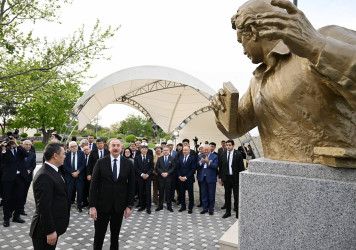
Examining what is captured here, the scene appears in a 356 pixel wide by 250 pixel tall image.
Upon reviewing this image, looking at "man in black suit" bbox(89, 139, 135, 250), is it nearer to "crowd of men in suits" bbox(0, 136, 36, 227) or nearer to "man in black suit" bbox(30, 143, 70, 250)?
"man in black suit" bbox(30, 143, 70, 250)

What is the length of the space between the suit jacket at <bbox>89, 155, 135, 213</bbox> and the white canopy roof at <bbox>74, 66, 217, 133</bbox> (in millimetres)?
6083

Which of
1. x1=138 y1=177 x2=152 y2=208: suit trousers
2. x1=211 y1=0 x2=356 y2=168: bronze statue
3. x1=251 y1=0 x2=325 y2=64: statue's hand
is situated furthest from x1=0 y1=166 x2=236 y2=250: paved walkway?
x1=251 y1=0 x2=325 y2=64: statue's hand

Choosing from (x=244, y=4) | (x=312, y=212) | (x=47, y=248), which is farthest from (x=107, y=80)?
(x=312, y=212)

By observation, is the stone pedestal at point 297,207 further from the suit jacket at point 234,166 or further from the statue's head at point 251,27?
the suit jacket at point 234,166

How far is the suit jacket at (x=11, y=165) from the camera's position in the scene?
6.10 m

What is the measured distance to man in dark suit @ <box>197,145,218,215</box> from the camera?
7339 millimetres

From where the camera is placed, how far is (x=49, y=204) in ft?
9.66

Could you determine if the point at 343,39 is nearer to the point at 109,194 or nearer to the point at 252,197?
the point at 252,197

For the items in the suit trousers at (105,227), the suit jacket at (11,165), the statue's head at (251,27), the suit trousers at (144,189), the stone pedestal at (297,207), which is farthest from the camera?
the suit trousers at (144,189)

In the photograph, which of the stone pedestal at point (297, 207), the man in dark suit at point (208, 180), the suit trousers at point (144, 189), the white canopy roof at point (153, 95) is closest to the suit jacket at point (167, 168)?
the suit trousers at point (144, 189)

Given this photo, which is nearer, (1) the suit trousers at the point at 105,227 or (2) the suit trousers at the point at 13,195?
(1) the suit trousers at the point at 105,227

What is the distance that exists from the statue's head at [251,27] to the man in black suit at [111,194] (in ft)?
9.81

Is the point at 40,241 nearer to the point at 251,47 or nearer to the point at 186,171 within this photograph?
the point at 251,47

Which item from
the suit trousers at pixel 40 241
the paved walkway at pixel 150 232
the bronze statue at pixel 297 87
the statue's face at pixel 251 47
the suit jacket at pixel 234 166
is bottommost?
the paved walkway at pixel 150 232
